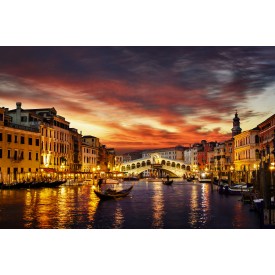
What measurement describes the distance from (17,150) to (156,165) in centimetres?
1851

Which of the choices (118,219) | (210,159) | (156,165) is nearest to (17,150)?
(118,219)

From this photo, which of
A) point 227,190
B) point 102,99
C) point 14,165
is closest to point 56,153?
point 14,165

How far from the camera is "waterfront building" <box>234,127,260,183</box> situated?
19.7 m

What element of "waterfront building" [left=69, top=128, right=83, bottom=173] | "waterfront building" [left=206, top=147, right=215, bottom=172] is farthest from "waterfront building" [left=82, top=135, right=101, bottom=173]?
"waterfront building" [left=206, top=147, right=215, bottom=172]

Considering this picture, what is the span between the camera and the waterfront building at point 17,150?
1645 centimetres

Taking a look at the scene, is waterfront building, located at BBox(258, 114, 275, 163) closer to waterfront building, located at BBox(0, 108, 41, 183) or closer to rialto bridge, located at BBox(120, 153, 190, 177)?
waterfront building, located at BBox(0, 108, 41, 183)

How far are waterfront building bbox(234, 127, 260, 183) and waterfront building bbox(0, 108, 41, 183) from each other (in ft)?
26.7

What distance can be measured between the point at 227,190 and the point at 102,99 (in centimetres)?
689

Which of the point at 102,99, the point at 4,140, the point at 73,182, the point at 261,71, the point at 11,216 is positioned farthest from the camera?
the point at 73,182

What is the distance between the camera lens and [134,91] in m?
7.61

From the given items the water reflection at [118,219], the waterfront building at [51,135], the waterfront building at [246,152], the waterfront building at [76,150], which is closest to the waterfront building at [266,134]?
the waterfront building at [246,152]

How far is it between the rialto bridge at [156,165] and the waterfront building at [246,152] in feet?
34.3
